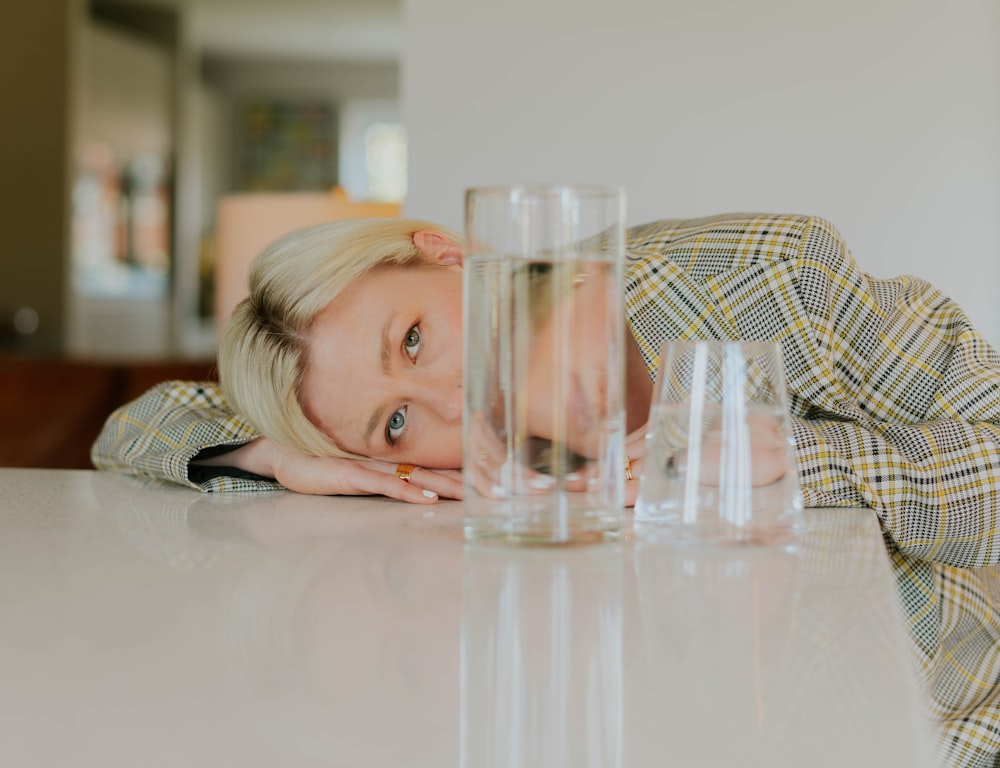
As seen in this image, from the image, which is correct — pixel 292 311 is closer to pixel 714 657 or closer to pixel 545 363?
pixel 545 363

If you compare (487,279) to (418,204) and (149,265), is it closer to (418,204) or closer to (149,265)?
(418,204)

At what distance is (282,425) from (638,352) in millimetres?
395

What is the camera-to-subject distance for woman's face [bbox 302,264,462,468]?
1.08 metres

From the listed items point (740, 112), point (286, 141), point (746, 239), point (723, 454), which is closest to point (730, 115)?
point (740, 112)

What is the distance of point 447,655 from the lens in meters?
0.44

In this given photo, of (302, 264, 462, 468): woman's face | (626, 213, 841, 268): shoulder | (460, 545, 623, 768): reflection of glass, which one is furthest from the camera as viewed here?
(626, 213, 841, 268): shoulder

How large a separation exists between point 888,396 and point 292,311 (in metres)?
0.59

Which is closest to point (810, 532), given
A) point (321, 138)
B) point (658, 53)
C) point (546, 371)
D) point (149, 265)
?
point (546, 371)

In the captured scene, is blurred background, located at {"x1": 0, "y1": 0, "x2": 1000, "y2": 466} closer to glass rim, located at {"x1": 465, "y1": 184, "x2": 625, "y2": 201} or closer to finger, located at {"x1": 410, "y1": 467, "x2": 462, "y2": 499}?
finger, located at {"x1": 410, "y1": 467, "x2": 462, "y2": 499}

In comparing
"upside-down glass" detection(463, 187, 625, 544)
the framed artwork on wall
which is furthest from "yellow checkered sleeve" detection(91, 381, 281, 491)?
the framed artwork on wall

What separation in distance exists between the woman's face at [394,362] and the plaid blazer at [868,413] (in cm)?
11

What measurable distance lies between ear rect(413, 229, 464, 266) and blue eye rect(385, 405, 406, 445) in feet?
0.49

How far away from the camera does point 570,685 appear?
1.32ft

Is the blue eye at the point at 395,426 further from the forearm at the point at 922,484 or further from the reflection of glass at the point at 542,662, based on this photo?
the reflection of glass at the point at 542,662
